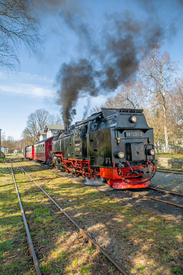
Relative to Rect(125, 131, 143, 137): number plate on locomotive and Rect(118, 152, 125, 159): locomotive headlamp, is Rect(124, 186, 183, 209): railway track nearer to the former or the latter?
Rect(118, 152, 125, 159): locomotive headlamp

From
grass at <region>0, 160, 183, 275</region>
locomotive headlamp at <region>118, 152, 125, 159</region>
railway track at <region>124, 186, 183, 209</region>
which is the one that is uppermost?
locomotive headlamp at <region>118, 152, 125, 159</region>

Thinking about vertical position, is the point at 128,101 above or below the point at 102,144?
above

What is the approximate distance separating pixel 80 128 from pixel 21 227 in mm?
5743

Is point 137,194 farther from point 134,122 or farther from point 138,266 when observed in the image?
point 138,266

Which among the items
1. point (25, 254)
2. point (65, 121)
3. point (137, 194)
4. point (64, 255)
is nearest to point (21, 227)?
point (25, 254)

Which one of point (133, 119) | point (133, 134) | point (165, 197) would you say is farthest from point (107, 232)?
point (133, 119)

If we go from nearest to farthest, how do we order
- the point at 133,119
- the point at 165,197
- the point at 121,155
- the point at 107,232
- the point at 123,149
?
the point at 107,232 → the point at 165,197 → the point at 121,155 → the point at 123,149 → the point at 133,119

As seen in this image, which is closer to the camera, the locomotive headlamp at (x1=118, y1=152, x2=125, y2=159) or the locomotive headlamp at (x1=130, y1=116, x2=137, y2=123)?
the locomotive headlamp at (x1=118, y1=152, x2=125, y2=159)

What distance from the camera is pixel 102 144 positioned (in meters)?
6.79

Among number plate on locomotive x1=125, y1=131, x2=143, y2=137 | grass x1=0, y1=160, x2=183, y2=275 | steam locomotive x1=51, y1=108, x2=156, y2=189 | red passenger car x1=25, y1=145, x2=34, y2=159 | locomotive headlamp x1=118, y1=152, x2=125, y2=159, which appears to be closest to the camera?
grass x1=0, y1=160, x2=183, y2=275

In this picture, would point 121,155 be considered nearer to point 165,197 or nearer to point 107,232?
point 165,197

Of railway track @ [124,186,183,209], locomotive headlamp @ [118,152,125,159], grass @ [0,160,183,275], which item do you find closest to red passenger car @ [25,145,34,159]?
grass @ [0,160,183,275]

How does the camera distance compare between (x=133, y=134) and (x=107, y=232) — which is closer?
(x=107, y=232)

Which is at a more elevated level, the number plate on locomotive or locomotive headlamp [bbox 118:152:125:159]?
the number plate on locomotive
